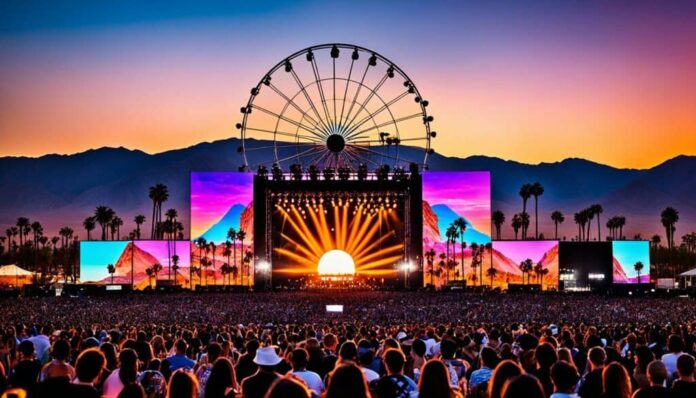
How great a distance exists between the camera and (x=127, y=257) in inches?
2827

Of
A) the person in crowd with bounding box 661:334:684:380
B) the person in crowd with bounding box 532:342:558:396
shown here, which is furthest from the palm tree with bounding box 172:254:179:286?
the person in crowd with bounding box 532:342:558:396

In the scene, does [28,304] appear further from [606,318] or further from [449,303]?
[606,318]

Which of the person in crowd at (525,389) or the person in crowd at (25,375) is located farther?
the person in crowd at (25,375)

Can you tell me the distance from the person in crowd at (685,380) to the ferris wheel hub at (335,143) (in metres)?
42.0

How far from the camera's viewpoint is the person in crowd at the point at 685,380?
7.32m

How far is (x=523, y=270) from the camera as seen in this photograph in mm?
71375

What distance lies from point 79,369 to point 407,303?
30.3 meters

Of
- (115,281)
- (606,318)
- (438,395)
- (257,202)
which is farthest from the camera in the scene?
(115,281)

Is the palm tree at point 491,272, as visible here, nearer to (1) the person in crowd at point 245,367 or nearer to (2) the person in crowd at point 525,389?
(1) the person in crowd at point 245,367

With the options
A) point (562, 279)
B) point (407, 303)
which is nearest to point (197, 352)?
point (407, 303)

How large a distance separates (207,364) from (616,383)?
182 inches

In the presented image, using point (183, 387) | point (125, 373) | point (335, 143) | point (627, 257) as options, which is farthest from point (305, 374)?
point (627, 257)

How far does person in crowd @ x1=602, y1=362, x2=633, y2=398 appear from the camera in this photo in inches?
265

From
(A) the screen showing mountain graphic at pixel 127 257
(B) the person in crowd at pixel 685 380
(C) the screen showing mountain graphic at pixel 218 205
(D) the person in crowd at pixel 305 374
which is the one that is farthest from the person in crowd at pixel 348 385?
(A) the screen showing mountain graphic at pixel 127 257
